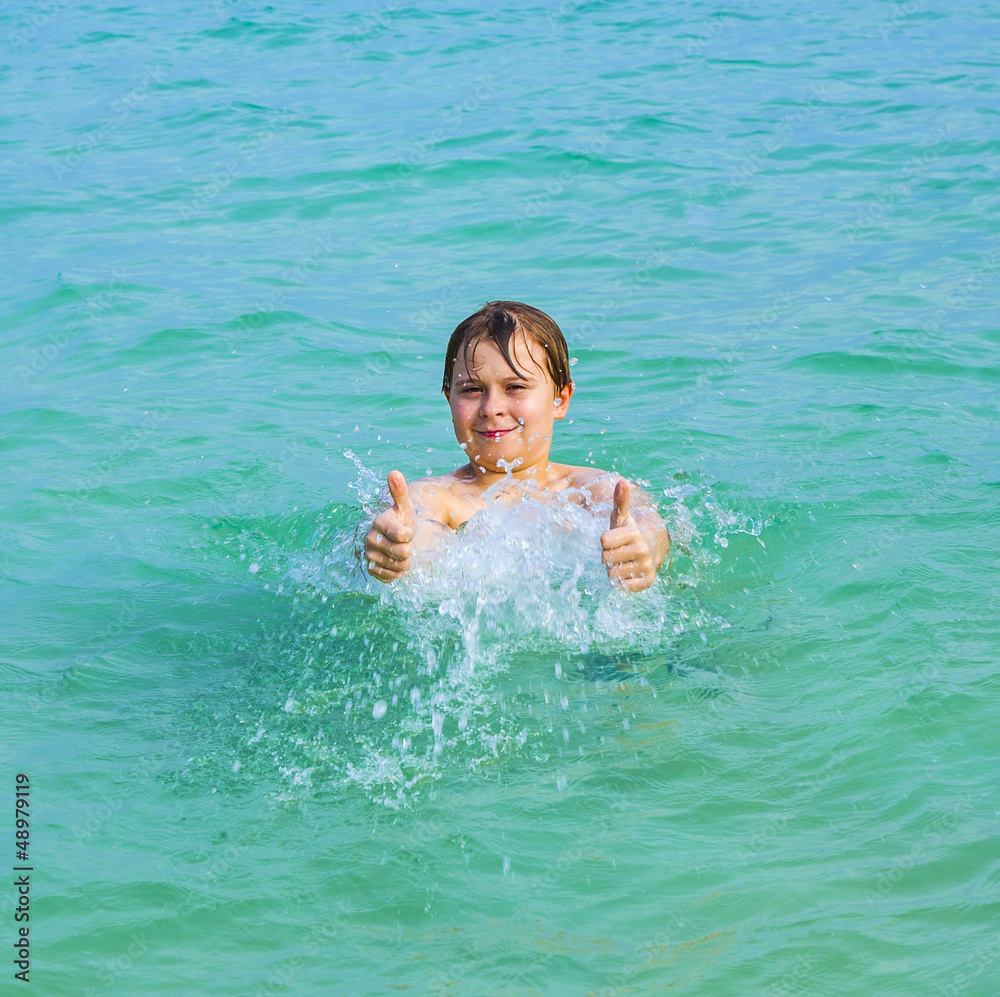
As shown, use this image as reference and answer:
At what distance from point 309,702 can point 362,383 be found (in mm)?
3422

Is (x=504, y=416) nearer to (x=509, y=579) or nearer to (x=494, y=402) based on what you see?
(x=494, y=402)

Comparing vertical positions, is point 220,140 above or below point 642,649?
above

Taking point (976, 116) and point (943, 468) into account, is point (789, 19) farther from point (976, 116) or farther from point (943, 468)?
point (943, 468)

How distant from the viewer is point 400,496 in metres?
3.59

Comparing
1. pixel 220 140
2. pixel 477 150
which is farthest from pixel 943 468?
pixel 220 140

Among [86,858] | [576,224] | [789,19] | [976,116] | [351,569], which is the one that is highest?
[789,19]

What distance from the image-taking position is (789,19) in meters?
17.1

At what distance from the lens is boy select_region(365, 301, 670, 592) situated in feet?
14.3

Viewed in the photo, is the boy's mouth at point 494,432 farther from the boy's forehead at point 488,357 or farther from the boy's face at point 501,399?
the boy's forehead at point 488,357

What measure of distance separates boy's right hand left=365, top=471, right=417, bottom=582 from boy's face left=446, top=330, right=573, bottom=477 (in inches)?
31.2

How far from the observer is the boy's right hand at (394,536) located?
3594mm

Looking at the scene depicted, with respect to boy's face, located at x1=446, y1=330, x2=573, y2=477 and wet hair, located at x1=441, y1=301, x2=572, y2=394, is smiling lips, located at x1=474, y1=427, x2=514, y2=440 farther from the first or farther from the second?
wet hair, located at x1=441, y1=301, x2=572, y2=394

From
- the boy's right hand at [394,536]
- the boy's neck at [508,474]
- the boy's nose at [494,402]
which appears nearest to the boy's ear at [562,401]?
the boy's neck at [508,474]

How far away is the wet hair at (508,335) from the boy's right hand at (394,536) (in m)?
0.88
